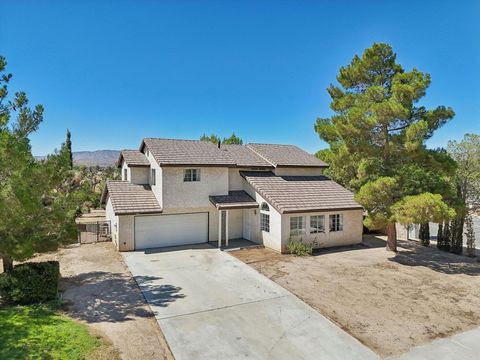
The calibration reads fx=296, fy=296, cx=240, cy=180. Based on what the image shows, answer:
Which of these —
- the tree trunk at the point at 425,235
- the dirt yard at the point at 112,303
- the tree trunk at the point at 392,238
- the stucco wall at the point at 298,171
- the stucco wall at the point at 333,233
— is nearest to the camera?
the dirt yard at the point at 112,303

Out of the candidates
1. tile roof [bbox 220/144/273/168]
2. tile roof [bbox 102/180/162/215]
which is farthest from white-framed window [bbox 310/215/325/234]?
tile roof [bbox 102/180/162/215]

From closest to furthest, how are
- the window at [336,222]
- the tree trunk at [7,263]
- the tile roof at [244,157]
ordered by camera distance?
the tree trunk at [7,263] → the window at [336,222] → the tile roof at [244,157]

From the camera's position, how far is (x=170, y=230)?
21.2m

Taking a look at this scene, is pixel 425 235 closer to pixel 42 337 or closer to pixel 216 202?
pixel 216 202

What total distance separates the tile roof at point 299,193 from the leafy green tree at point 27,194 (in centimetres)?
1208

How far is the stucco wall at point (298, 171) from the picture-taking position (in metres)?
24.2

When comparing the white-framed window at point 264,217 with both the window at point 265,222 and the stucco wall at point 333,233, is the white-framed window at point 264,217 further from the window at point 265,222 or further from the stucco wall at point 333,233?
the stucco wall at point 333,233

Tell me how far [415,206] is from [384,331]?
8.09m

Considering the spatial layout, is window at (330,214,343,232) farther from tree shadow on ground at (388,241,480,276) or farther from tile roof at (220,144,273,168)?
tile roof at (220,144,273,168)

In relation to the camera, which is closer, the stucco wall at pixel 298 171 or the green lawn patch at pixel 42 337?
the green lawn patch at pixel 42 337

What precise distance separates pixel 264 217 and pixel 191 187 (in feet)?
18.1

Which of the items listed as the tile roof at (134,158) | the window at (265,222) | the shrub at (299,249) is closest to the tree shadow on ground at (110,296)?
the shrub at (299,249)

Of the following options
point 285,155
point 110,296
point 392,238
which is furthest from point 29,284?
point 285,155

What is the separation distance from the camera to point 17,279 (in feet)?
35.7
